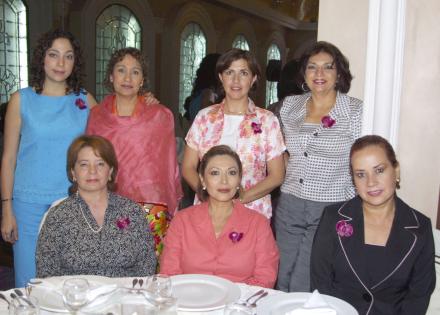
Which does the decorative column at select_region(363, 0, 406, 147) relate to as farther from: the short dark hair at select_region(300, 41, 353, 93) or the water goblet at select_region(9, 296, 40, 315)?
the water goblet at select_region(9, 296, 40, 315)

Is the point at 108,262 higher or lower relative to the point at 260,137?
lower

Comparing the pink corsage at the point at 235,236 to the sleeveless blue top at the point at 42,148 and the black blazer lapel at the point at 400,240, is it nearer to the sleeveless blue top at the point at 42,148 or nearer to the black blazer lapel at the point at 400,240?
the black blazer lapel at the point at 400,240

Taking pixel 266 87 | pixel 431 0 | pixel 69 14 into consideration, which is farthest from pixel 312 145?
pixel 266 87

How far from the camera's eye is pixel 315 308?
1.44 meters

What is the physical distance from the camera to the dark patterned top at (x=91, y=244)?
215cm

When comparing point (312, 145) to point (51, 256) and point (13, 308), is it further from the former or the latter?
point (13, 308)

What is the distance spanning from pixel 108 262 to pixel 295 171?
37.3 inches

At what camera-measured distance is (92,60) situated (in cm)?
697

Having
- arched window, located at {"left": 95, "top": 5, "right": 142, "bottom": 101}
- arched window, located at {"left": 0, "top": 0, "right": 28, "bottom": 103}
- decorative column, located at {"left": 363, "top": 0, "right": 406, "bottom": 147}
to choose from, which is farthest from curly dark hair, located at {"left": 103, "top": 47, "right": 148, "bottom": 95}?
arched window, located at {"left": 95, "top": 5, "right": 142, "bottom": 101}

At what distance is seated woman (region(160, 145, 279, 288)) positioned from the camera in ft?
7.06

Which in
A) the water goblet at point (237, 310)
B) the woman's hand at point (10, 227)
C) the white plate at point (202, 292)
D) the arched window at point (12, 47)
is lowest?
the woman's hand at point (10, 227)

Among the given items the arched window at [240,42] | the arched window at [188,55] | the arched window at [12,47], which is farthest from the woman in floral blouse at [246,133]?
the arched window at [240,42]

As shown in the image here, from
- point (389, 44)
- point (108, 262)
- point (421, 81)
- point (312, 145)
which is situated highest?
point (389, 44)

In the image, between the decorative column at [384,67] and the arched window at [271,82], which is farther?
the arched window at [271,82]
